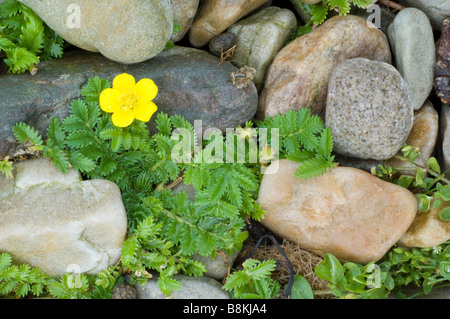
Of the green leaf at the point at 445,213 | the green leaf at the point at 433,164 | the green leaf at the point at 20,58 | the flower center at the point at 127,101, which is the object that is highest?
the green leaf at the point at 20,58

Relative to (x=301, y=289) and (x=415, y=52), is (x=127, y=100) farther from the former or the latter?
(x=415, y=52)

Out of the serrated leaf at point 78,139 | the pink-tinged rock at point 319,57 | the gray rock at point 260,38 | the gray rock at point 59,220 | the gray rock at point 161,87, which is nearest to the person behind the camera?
the gray rock at point 59,220

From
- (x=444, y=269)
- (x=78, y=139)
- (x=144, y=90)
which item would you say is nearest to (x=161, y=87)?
(x=144, y=90)

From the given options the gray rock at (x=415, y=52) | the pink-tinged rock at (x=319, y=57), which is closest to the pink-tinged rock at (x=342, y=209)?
the pink-tinged rock at (x=319, y=57)

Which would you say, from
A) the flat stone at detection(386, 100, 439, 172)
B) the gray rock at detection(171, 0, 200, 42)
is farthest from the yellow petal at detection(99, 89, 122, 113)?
the flat stone at detection(386, 100, 439, 172)

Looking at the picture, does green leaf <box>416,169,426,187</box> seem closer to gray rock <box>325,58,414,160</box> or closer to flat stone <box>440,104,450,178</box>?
gray rock <box>325,58,414,160</box>

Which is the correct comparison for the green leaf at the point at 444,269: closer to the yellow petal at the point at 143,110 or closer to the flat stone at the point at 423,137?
the flat stone at the point at 423,137
